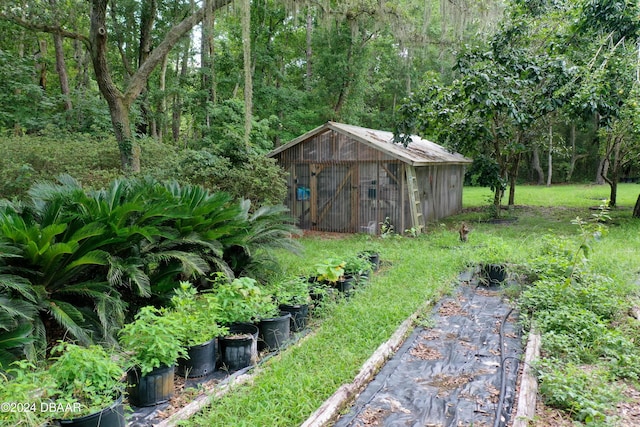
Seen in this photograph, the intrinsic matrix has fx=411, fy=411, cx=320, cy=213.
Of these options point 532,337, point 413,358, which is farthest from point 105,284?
point 532,337

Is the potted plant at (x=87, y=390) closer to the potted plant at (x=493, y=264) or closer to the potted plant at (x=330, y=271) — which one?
the potted plant at (x=330, y=271)

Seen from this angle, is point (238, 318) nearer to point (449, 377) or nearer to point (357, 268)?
point (449, 377)

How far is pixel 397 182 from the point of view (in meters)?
9.57

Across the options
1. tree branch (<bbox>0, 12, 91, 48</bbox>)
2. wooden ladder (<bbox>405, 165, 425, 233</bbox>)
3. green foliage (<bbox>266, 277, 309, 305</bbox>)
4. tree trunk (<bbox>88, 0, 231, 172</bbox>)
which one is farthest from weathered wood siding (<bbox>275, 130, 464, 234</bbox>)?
green foliage (<bbox>266, 277, 309, 305</bbox>)

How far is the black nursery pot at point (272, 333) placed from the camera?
379 cm

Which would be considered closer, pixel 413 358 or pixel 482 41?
pixel 413 358

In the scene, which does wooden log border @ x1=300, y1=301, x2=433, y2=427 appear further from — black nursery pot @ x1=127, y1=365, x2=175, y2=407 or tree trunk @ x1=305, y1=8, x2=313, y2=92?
tree trunk @ x1=305, y1=8, x2=313, y2=92

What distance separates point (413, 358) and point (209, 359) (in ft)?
5.73

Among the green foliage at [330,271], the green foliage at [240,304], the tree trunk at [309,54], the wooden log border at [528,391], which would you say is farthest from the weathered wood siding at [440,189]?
the tree trunk at [309,54]

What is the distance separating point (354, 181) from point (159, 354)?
7.73 metres

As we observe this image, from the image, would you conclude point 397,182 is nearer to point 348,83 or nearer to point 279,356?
point 279,356

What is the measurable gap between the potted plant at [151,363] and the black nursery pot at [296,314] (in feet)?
4.46

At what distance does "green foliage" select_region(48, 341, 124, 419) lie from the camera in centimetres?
240

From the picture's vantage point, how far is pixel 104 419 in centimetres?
234
